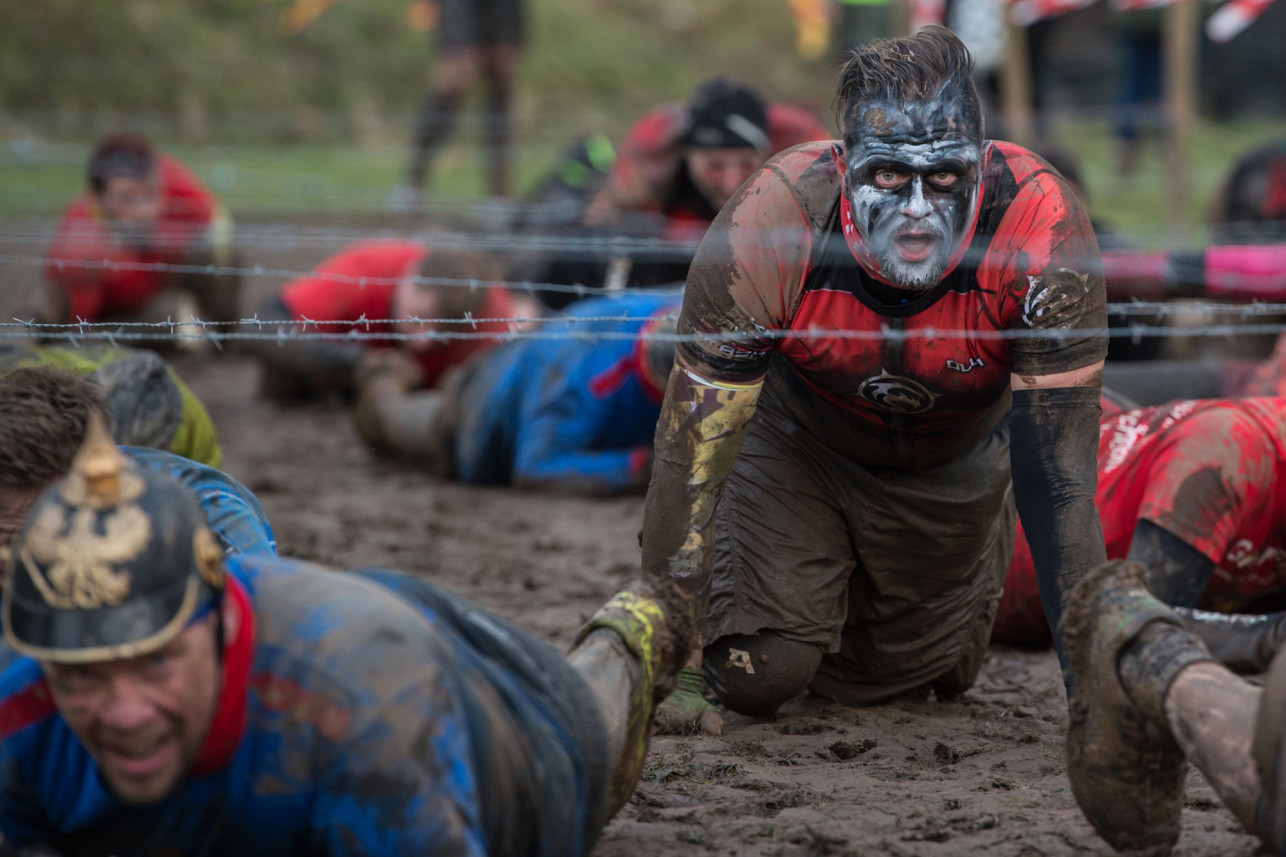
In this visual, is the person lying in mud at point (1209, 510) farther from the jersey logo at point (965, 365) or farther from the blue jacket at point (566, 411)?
the blue jacket at point (566, 411)

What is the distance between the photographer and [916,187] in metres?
2.92

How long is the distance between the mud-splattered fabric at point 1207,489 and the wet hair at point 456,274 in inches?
116

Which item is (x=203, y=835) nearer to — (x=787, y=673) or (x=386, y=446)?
(x=787, y=673)

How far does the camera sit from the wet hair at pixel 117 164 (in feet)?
23.3

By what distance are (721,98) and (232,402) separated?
303cm

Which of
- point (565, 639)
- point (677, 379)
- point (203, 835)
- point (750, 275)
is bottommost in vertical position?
point (565, 639)

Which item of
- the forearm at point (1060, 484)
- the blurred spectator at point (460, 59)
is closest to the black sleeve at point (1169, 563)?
the forearm at point (1060, 484)

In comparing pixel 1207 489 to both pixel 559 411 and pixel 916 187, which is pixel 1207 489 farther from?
pixel 559 411

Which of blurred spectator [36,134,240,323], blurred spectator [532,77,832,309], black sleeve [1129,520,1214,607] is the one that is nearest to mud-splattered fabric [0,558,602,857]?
black sleeve [1129,520,1214,607]

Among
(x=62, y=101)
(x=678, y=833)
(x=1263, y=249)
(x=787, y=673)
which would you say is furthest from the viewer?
(x=62, y=101)

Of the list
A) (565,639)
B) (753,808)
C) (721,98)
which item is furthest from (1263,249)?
(753,808)

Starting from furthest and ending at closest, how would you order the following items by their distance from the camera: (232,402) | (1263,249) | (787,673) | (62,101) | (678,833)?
(62,101)
(232,402)
(1263,249)
(787,673)
(678,833)

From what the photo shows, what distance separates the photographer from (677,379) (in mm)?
3072

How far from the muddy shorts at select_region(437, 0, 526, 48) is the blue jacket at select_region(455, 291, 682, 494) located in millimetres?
3897
